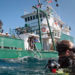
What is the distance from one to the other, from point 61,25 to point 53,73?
84.6 feet

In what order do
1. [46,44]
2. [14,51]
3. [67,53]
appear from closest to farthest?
[67,53], [14,51], [46,44]

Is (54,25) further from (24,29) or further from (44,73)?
(44,73)

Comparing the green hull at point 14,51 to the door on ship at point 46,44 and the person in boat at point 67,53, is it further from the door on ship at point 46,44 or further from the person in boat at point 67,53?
the door on ship at point 46,44

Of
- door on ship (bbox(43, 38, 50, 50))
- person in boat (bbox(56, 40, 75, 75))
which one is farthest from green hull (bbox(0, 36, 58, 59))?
door on ship (bbox(43, 38, 50, 50))

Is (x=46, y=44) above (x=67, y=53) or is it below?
above

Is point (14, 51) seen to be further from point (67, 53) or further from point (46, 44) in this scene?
point (46, 44)

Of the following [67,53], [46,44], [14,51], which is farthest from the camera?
[46,44]

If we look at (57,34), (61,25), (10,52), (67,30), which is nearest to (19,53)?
(10,52)

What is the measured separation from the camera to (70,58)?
174 cm

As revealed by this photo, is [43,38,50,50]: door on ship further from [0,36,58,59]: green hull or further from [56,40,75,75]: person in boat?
[56,40,75,75]: person in boat

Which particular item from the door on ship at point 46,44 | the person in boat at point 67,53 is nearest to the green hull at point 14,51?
the person in boat at point 67,53

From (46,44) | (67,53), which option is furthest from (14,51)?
(46,44)

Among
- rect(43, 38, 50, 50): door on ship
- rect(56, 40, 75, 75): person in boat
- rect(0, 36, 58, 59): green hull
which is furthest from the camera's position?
rect(43, 38, 50, 50): door on ship

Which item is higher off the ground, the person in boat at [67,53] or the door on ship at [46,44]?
the door on ship at [46,44]
